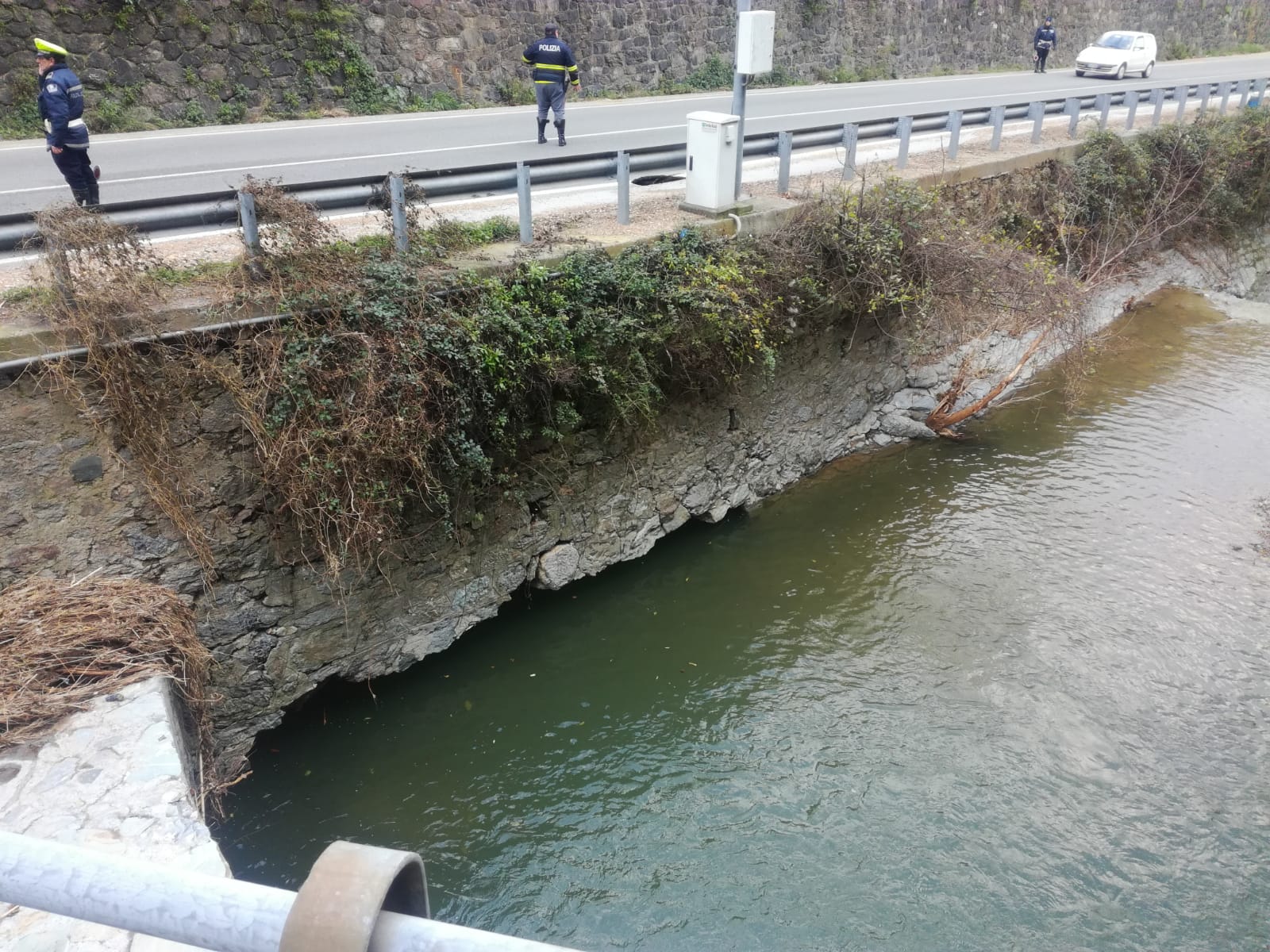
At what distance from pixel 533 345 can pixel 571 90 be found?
43.6ft

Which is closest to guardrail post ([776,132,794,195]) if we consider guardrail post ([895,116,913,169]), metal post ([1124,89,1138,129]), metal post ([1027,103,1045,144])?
guardrail post ([895,116,913,169])

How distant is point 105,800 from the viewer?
428 centimetres

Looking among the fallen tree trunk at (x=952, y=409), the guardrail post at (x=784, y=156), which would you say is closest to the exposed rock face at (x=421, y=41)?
the guardrail post at (x=784, y=156)

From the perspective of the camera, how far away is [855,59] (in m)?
24.6

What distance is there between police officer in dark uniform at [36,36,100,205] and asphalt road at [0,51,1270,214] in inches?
51.5

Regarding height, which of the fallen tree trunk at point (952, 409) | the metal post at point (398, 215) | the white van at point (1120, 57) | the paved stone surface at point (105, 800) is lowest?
the fallen tree trunk at point (952, 409)

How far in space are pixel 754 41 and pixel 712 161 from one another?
4.10 ft

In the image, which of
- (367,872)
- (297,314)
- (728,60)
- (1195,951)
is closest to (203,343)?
(297,314)

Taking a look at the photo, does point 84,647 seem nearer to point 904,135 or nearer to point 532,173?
point 532,173

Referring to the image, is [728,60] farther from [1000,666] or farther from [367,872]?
[367,872]

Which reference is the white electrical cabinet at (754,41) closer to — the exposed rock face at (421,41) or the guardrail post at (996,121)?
the guardrail post at (996,121)

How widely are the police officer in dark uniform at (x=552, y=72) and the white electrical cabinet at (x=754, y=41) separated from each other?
152 inches

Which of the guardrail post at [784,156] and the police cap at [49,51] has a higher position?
the police cap at [49,51]

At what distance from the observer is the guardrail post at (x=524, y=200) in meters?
8.00
